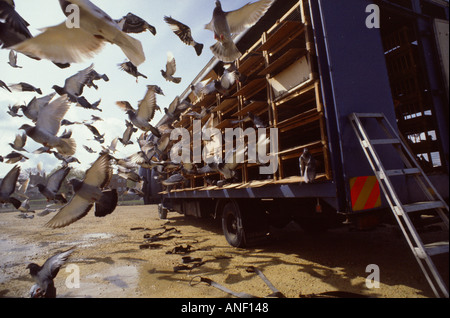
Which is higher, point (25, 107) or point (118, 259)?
point (25, 107)

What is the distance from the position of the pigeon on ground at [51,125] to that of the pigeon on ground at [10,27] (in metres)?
1.73

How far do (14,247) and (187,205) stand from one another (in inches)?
209

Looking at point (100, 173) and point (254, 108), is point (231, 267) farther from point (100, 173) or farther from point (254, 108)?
point (254, 108)

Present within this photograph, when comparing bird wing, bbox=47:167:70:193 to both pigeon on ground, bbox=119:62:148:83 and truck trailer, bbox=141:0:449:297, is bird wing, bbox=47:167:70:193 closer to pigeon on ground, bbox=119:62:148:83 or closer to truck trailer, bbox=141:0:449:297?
pigeon on ground, bbox=119:62:148:83

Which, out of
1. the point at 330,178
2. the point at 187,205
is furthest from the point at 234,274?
the point at 187,205

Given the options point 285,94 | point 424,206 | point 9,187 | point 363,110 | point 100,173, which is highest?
point 285,94

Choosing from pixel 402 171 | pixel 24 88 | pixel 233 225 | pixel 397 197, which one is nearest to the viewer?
pixel 397 197

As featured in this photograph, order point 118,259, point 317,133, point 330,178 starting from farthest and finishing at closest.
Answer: point 317,133 < point 118,259 < point 330,178

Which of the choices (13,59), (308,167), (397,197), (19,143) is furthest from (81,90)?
(397,197)

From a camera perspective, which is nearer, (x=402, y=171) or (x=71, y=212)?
(x=402, y=171)

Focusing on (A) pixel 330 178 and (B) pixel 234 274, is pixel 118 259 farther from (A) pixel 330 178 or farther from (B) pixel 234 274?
(A) pixel 330 178

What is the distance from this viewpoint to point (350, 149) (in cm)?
324

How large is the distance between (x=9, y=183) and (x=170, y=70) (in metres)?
3.82

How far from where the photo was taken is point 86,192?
3.81 metres
